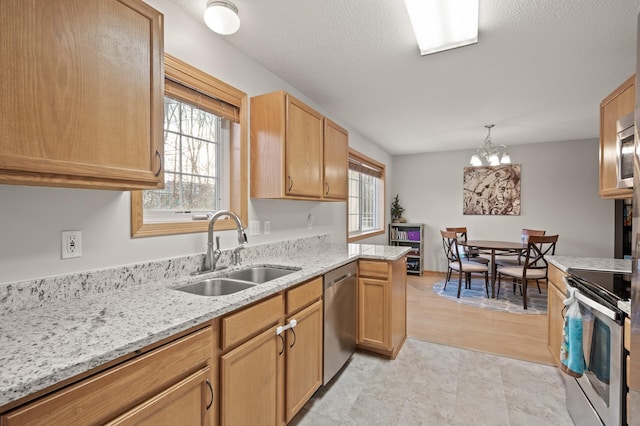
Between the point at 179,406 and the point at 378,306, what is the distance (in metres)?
1.71

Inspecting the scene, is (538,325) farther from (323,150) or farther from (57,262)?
(57,262)

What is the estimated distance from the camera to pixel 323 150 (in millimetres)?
2664

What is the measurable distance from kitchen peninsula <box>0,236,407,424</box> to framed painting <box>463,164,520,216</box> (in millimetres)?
4682

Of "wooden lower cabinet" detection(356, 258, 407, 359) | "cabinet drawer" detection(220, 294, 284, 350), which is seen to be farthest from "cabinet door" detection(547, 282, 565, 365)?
"cabinet drawer" detection(220, 294, 284, 350)

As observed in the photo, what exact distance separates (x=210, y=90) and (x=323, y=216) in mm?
1821

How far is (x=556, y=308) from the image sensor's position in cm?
227

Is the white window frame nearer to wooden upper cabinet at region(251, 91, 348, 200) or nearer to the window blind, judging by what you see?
wooden upper cabinet at region(251, 91, 348, 200)

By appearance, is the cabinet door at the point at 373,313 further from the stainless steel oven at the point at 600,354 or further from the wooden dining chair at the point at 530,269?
the wooden dining chair at the point at 530,269

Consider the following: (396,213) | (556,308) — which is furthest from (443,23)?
(396,213)

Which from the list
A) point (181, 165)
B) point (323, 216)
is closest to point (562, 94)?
point (323, 216)

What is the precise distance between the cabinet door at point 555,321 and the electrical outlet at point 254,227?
2.22 m

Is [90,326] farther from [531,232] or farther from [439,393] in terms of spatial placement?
[531,232]

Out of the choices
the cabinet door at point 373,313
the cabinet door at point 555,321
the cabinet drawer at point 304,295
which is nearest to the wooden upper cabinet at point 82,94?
the cabinet drawer at point 304,295

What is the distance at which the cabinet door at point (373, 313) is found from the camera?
2.41m
